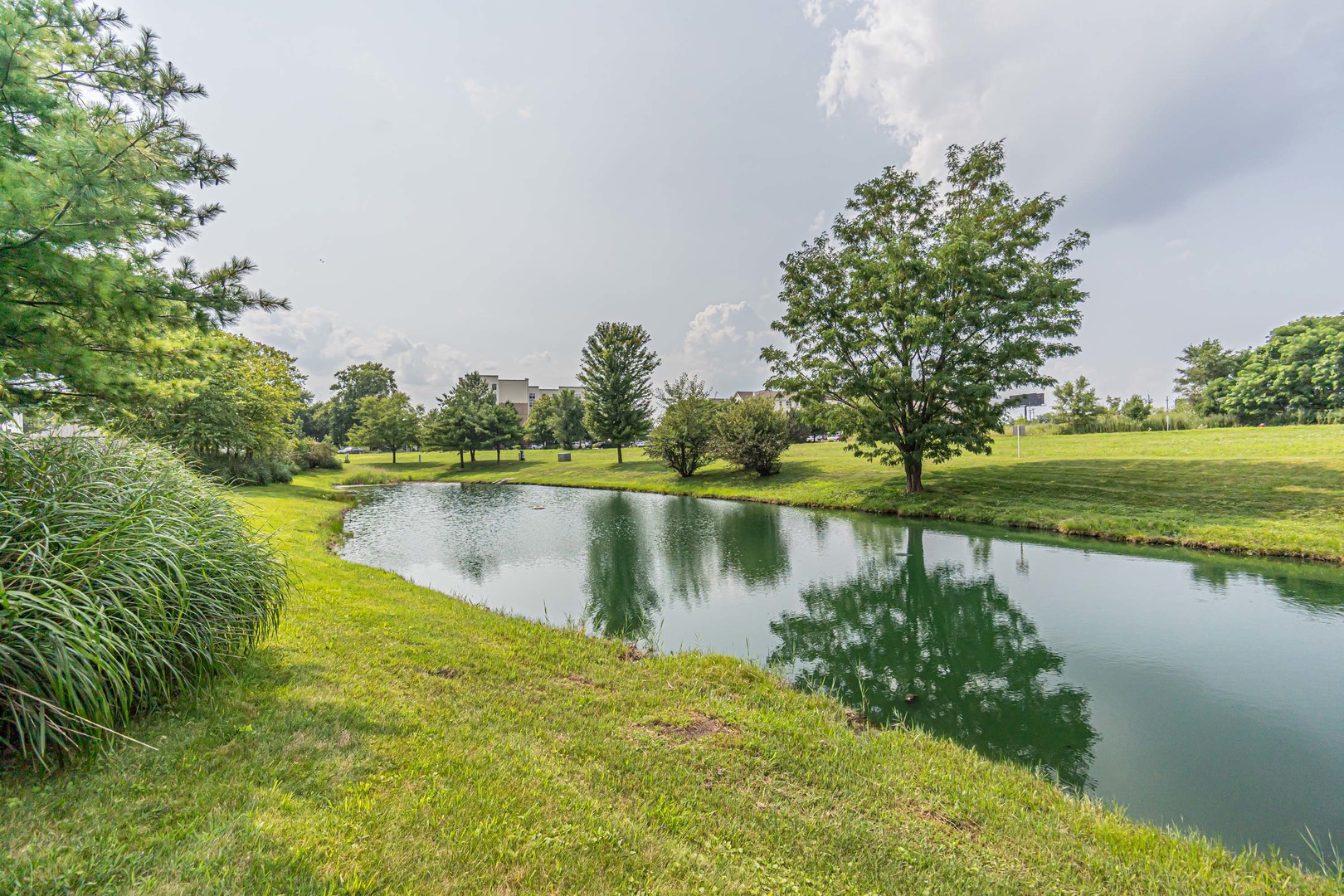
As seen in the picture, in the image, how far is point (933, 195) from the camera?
58.3 ft

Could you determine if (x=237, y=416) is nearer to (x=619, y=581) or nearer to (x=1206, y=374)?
(x=619, y=581)

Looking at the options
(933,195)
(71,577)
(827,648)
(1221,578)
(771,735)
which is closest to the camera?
(71,577)

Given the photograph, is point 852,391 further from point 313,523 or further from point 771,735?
point 313,523

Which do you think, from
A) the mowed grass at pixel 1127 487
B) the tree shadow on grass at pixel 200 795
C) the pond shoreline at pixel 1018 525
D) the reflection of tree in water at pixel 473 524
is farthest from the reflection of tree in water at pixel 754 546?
the tree shadow on grass at pixel 200 795

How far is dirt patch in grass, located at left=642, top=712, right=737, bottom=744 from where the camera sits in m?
4.20

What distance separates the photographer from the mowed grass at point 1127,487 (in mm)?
11898

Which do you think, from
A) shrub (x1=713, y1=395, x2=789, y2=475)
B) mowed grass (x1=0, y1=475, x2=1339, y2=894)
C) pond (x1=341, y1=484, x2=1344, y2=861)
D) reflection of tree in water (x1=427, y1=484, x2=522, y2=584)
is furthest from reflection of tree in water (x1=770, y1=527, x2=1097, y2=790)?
shrub (x1=713, y1=395, x2=789, y2=475)

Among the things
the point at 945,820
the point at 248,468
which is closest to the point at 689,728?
the point at 945,820

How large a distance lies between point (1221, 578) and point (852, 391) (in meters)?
10.2

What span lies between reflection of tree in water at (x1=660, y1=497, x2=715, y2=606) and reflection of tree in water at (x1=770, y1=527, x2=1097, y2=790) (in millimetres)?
2194

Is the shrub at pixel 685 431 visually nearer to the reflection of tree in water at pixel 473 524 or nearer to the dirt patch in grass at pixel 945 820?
the reflection of tree in water at pixel 473 524

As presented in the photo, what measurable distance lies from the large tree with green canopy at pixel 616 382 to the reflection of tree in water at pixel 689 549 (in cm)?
1546

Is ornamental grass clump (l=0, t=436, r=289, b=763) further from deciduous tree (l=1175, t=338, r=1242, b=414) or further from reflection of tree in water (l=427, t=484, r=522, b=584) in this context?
deciduous tree (l=1175, t=338, r=1242, b=414)

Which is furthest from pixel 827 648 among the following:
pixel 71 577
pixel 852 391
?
pixel 852 391
